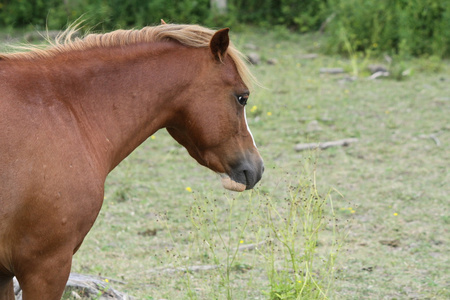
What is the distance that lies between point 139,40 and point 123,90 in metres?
0.25

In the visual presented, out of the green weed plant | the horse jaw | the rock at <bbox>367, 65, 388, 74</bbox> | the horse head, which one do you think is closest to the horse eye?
the horse head

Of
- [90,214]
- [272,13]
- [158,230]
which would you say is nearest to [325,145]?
[158,230]

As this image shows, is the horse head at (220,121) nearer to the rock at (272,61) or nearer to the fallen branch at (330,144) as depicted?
the fallen branch at (330,144)

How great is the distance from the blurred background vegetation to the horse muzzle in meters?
6.32

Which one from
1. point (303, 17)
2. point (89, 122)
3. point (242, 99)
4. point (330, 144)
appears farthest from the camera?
point (303, 17)

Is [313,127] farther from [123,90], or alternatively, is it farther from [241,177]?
[123,90]

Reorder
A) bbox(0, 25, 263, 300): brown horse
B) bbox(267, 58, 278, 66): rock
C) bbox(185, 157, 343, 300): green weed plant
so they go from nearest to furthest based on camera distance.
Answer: bbox(0, 25, 263, 300): brown horse < bbox(185, 157, 343, 300): green weed plant < bbox(267, 58, 278, 66): rock

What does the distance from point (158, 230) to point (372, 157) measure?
8.91 ft

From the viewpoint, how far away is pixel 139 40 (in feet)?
→ 8.70

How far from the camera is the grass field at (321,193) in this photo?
12.8 ft

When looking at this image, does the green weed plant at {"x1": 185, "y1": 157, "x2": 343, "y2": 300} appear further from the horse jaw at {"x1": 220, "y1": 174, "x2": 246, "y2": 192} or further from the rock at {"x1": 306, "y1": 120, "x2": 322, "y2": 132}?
the rock at {"x1": 306, "y1": 120, "x2": 322, "y2": 132}

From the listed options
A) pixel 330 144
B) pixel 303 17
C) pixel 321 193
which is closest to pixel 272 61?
pixel 303 17

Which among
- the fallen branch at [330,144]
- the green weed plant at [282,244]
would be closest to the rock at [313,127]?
the fallen branch at [330,144]

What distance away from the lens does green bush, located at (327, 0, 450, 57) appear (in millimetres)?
10406
